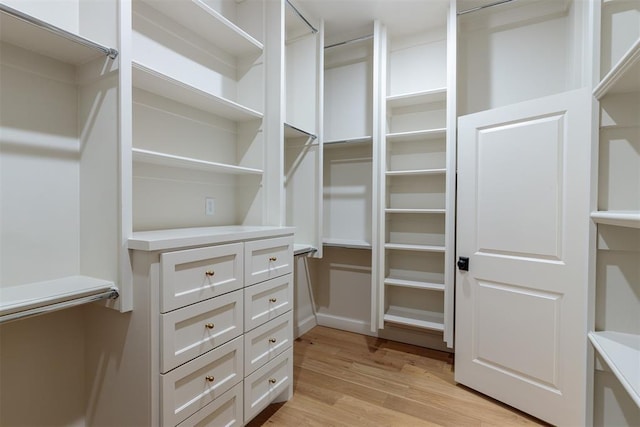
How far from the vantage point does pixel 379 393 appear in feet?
Result: 6.98

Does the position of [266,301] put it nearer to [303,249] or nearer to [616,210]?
[303,249]

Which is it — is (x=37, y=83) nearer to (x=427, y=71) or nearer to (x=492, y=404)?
Answer: (x=427, y=71)

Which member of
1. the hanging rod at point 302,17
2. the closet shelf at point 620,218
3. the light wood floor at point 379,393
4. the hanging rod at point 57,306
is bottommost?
the light wood floor at point 379,393

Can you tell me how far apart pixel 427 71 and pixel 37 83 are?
274cm

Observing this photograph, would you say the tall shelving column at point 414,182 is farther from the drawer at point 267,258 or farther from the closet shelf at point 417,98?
the drawer at point 267,258

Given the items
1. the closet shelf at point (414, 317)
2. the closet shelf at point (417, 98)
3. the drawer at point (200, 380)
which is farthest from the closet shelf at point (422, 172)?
the drawer at point (200, 380)

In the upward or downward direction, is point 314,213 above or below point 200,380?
above

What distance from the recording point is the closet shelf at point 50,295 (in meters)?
0.98

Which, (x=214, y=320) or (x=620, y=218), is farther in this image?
(x=214, y=320)

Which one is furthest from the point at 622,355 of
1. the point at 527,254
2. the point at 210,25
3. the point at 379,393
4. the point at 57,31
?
the point at 210,25

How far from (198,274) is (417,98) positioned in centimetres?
225

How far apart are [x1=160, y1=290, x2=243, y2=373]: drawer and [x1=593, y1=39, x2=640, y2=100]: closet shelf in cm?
179

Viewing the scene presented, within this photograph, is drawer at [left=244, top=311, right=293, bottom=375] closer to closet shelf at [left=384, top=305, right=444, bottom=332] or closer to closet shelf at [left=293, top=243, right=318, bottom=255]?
closet shelf at [left=293, top=243, right=318, bottom=255]

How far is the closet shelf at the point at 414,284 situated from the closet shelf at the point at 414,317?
0.95 ft
